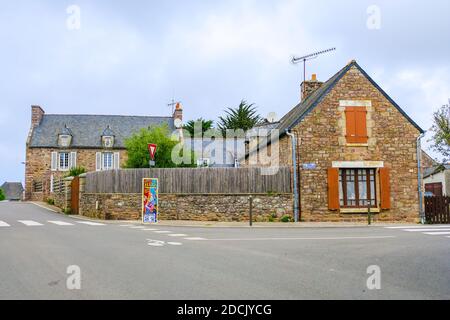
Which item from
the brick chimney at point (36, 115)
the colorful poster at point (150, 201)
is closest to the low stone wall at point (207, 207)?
the colorful poster at point (150, 201)

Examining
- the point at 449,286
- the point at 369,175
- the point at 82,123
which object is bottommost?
the point at 449,286

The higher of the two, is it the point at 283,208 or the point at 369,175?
the point at 369,175

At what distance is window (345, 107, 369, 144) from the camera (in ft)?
68.6

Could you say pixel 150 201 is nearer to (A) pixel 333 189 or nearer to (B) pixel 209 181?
(B) pixel 209 181

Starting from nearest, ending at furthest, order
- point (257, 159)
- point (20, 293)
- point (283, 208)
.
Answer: point (20, 293) < point (283, 208) < point (257, 159)

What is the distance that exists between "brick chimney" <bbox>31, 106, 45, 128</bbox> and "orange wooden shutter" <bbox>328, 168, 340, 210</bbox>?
3779cm

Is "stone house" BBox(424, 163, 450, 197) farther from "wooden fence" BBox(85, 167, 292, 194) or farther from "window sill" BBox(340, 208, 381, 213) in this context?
"wooden fence" BBox(85, 167, 292, 194)

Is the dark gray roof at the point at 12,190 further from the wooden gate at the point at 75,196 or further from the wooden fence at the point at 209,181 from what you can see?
the wooden fence at the point at 209,181

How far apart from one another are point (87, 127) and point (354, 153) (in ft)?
119

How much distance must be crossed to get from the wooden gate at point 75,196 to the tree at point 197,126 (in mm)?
23402
